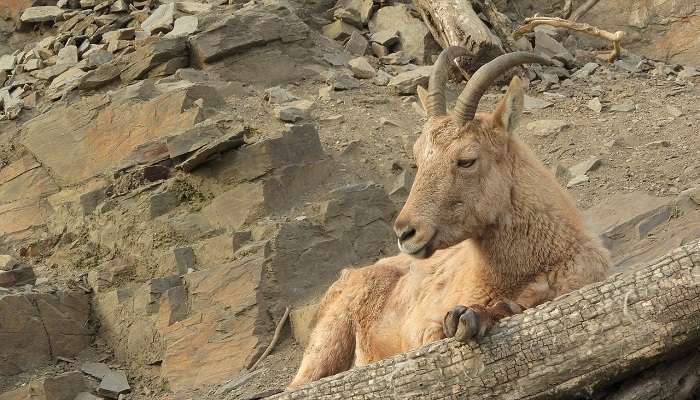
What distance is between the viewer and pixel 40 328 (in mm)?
12219

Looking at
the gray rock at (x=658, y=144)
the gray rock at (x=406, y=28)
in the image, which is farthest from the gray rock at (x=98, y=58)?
the gray rock at (x=658, y=144)

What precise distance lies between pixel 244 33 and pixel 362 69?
6.27ft

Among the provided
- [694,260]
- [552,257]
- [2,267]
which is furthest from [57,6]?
[694,260]

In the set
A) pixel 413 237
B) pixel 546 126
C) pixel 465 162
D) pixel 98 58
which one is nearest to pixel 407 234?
pixel 413 237

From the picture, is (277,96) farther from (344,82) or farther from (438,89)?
(438,89)

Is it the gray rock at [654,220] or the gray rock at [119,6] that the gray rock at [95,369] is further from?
the gray rock at [119,6]

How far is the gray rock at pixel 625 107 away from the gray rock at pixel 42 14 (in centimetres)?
973

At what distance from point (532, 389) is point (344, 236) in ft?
19.8

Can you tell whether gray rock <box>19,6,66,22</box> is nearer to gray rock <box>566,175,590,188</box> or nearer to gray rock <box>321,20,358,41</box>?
gray rock <box>321,20,358,41</box>

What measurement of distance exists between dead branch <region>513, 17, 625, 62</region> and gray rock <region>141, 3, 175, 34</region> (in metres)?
5.56

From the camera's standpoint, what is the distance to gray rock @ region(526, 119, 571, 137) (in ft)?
48.1

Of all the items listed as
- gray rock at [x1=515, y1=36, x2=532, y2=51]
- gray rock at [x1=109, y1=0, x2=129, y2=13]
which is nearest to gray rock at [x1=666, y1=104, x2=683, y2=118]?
gray rock at [x1=515, y1=36, x2=532, y2=51]

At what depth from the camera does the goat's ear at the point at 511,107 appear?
777 cm

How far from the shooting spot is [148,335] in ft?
39.6
